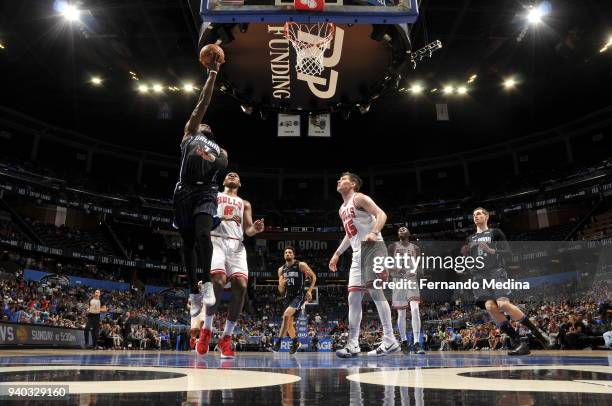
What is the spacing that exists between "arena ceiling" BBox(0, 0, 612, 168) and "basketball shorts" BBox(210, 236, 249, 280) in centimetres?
1091

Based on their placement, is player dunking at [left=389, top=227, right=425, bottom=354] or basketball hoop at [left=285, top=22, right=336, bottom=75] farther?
basketball hoop at [left=285, top=22, right=336, bottom=75]

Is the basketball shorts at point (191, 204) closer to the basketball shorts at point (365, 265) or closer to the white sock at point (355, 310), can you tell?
the basketball shorts at point (365, 265)

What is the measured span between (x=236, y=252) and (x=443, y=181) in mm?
30682

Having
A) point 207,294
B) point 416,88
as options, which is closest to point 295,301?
point 207,294

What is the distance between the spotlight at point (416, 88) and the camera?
69.7 feet

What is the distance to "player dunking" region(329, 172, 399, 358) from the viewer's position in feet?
17.9

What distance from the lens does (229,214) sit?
567cm

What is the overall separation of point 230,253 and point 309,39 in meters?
7.72

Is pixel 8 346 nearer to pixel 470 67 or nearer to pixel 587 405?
pixel 587 405

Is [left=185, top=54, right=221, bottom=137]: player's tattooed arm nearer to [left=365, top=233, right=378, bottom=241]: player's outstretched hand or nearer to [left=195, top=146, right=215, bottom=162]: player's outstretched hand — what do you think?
[left=195, top=146, right=215, bottom=162]: player's outstretched hand

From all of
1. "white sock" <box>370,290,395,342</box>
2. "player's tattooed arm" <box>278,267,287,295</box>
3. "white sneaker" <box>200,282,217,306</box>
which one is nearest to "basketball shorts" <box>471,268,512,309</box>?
"white sock" <box>370,290,395,342</box>

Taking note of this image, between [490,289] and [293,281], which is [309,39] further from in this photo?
[490,289]

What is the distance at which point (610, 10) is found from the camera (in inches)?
645

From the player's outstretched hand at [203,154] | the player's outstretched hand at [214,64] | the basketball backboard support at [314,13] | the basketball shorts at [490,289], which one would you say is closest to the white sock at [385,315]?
the basketball shorts at [490,289]
